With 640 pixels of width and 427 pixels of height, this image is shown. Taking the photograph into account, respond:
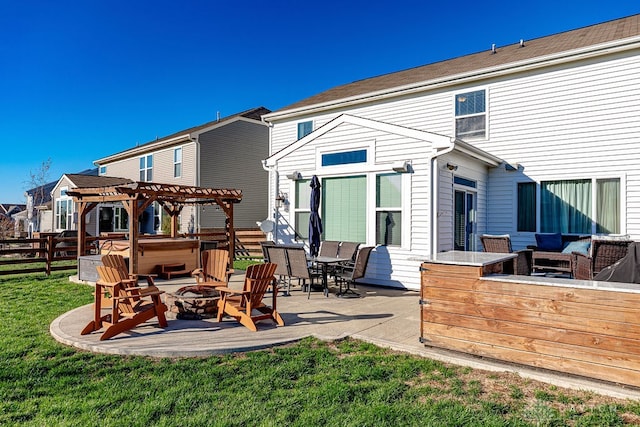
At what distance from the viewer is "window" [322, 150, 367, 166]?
9.38 m

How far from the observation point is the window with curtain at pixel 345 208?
938cm

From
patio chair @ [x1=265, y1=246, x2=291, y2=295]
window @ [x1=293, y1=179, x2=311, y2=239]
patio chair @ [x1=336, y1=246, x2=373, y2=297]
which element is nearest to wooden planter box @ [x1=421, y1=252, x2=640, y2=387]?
patio chair @ [x1=336, y1=246, x2=373, y2=297]

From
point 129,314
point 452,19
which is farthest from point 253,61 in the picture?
point 129,314

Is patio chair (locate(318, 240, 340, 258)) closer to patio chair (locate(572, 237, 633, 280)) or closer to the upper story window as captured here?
patio chair (locate(572, 237, 633, 280))

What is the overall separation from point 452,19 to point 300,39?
23.8 ft

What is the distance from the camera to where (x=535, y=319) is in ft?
12.8

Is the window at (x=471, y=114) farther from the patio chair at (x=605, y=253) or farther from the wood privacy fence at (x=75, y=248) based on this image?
the wood privacy fence at (x=75, y=248)

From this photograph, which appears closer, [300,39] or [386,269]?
[386,269]

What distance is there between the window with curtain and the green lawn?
4874 mm

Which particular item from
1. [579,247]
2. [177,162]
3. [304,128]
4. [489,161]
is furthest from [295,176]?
[177,162]

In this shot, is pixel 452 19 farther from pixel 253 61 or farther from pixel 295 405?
pixel 295 405

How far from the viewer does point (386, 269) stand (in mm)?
8898

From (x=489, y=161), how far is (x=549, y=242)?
2.39 meters

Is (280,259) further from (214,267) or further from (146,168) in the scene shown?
(146,168)
